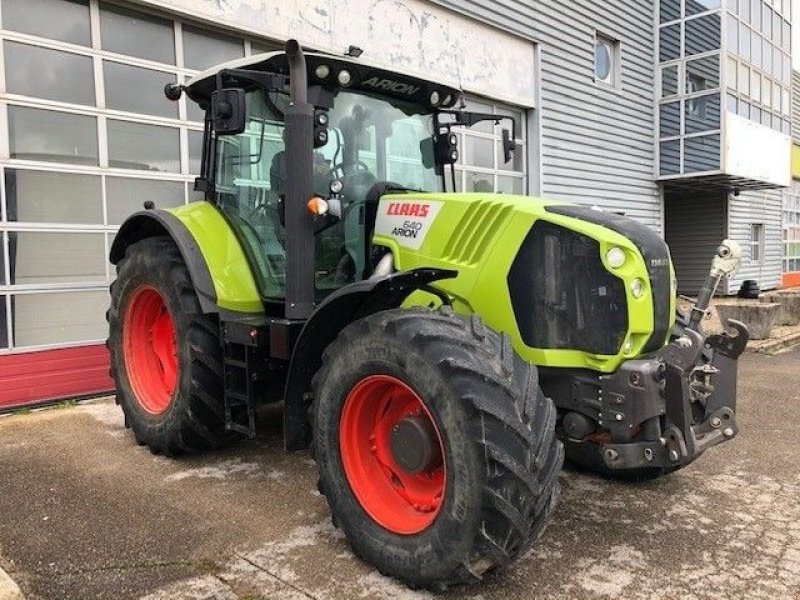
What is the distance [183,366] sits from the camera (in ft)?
13.5

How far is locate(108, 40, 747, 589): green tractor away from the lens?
2643 mm

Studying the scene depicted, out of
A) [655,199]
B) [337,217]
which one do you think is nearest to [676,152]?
[655,199]

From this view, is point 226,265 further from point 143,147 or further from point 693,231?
point 693,231

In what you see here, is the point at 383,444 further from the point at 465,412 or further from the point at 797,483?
the point at 797,483

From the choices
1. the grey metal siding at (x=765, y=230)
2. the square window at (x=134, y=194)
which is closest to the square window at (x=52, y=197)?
the square window at (x=134, y=194)

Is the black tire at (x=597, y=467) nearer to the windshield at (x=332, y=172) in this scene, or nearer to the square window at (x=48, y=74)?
the windshield at (x=332, y=172)

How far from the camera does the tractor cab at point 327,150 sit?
11.8ft

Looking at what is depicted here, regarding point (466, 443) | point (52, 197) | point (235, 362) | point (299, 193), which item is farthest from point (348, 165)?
point (52, 197)

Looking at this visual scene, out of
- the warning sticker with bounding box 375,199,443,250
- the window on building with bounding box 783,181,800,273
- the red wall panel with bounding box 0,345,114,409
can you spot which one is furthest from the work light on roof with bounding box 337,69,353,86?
the window on building with bounding box 783,181,800,273

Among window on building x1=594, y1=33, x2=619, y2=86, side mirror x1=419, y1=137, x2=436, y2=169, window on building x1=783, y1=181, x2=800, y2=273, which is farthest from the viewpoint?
window on building x1=783, y1=181, x2=800, y2=273

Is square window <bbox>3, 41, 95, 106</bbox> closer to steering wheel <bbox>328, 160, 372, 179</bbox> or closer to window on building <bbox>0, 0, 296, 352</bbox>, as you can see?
window on building <bbox>0, 0, 296, 352</bbox>

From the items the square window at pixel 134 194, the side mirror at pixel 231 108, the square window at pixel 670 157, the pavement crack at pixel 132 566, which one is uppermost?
the square window at pixel 670 157

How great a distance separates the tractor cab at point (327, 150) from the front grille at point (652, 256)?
111cm

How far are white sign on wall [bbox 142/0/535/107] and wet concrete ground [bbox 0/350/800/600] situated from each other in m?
4.46
